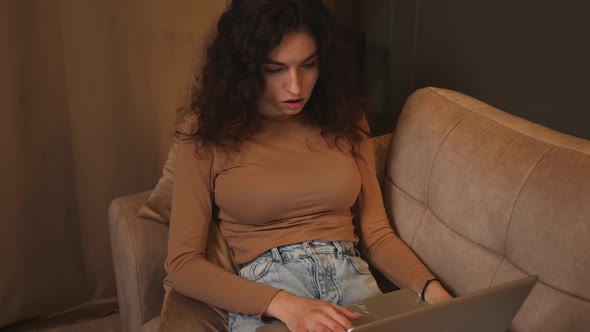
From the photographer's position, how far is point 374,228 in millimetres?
1439

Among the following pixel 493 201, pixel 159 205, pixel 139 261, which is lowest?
pixel 139 261

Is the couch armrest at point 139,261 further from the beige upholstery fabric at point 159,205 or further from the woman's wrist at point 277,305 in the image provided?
the woman's wrist at point 277,305

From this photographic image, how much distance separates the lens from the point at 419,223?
1448 millimetres

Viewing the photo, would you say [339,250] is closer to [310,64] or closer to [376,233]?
[376,233]

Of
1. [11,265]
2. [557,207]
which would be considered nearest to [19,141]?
[11,265]

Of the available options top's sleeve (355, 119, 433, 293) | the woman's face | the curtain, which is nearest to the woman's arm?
top's sleeve (355, 119, 433, 293)

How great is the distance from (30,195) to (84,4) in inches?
25.4

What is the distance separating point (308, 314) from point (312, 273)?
0.18m

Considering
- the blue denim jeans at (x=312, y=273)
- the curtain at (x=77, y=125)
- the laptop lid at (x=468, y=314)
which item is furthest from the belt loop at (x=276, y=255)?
the curtain at (x=77, y=125)

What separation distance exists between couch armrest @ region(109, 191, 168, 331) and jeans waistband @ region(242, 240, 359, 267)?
0.30m

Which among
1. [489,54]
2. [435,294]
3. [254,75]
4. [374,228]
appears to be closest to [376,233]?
[374,228]

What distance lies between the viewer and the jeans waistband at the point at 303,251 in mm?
1303

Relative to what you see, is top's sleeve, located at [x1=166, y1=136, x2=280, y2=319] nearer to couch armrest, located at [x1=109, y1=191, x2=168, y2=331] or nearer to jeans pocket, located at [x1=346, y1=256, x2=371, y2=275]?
couch armrest, located at [x1=109, y1=191, x2=168, y2=331]

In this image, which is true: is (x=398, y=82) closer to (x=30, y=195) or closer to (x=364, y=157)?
(x=364, y=157)
